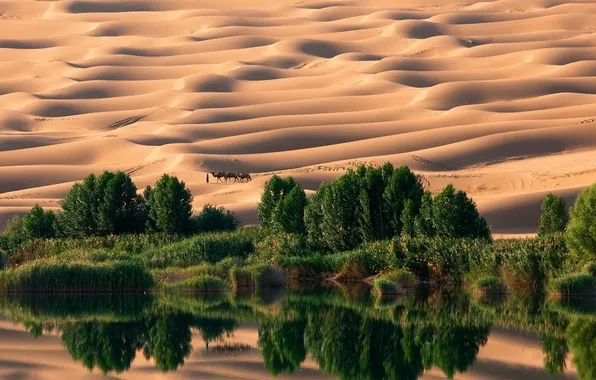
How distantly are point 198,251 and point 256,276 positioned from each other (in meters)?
3.58

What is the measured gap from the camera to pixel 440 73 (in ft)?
329

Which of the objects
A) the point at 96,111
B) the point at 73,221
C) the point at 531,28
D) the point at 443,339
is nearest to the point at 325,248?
the point at 73,221

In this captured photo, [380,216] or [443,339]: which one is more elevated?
[380,216]

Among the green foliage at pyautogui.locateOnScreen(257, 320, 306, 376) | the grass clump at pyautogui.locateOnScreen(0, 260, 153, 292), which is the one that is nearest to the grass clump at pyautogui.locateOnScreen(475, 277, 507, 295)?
the green foliage at pyautogui.locateOnScreen(257, 320, 306, 376)

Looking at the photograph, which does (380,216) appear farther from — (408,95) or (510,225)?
(408,95)

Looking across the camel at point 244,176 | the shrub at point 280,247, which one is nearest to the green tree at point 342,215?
the shrub at point 280,247

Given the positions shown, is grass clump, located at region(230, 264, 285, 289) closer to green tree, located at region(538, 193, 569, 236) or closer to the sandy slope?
green tree, located at region(538, 193, 569, 236)

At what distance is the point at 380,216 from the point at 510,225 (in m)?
11.9

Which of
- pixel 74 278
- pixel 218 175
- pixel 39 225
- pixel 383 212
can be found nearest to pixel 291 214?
pixel 383 212

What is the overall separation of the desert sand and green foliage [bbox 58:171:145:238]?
17452mm

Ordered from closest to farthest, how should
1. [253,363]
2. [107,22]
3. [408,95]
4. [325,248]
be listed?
[253,363], [325,248], [408,95], [107,22]

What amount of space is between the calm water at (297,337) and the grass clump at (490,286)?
0.82 metres

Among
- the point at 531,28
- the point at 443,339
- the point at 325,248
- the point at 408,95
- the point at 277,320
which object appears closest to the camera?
the point at 443,339

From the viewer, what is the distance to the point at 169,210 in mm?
40844
